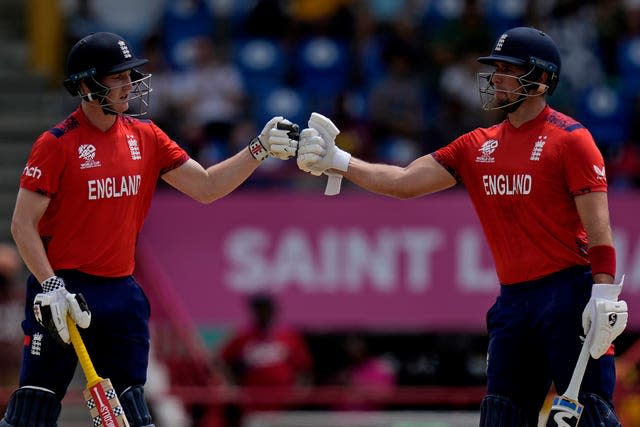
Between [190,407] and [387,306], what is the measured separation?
2152 millimetres

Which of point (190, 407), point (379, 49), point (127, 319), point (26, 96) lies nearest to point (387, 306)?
point (190, 407)

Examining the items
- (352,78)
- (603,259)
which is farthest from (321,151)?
(352,78)

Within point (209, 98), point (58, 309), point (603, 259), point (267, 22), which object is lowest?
point (58, 309)

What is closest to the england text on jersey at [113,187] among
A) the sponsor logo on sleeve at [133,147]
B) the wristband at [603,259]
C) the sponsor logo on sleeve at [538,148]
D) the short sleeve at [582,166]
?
the sponsor logo on sleeve at [133,147]

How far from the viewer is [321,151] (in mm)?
8055

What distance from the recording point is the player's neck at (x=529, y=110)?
769 centimetres

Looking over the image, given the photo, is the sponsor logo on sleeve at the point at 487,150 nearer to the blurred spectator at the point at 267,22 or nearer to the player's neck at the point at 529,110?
the player's neck at the point at 529,110

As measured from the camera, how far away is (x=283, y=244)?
1371cm

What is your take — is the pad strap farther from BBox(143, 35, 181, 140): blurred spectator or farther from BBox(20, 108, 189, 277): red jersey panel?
BBox(143, 35, 181, 140): blurred spectator

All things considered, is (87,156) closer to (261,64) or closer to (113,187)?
(113,187)

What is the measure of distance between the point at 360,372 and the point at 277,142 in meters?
6.13

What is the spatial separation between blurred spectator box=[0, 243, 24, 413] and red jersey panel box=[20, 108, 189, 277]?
4.74 m

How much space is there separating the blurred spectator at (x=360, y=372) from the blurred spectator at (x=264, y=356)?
61 cm

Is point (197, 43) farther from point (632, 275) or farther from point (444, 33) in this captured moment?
point (632, 275)
